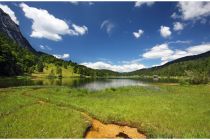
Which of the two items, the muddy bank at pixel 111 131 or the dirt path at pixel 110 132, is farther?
the muddy bank at pixel 111 131

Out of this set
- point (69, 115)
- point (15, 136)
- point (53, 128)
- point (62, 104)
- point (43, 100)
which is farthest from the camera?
point (43, 100)

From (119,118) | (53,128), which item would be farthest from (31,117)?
(119,118)

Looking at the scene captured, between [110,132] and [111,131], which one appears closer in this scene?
[110,132]

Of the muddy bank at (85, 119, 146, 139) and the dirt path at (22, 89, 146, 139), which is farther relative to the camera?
the muddy bank at (85, 119, 146, 139)

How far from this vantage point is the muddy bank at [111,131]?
19406 mm

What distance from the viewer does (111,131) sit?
21.0 meters

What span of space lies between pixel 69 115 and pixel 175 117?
486 inches

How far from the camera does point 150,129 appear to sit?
20.5m

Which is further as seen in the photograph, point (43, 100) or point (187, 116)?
point (43, 100)

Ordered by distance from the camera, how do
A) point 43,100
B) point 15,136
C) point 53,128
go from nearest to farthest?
point 15,136
point 53,128
point 43,100

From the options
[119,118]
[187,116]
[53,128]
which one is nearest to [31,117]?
[53,128]

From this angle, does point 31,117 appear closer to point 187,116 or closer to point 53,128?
point 53,128

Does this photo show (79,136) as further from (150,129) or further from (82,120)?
(150,129)

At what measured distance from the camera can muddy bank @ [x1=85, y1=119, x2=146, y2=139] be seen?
63.7 ft
